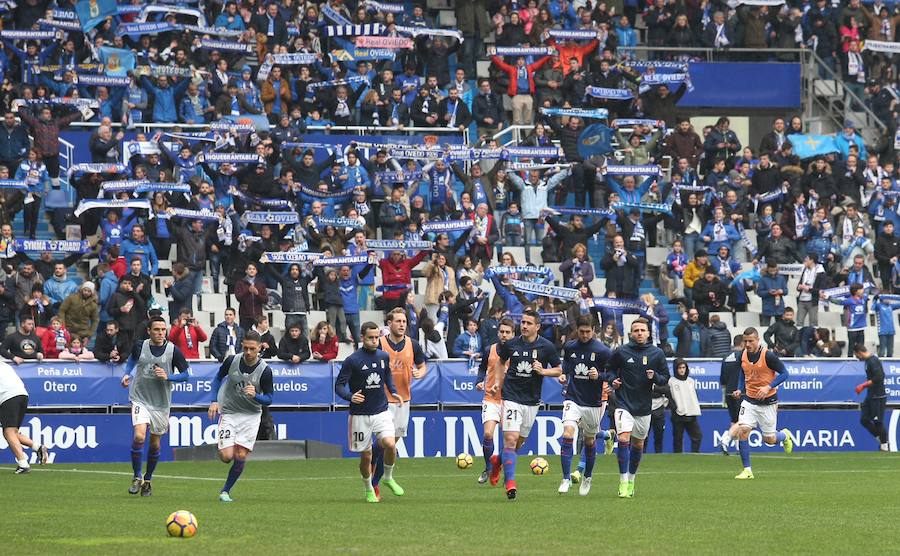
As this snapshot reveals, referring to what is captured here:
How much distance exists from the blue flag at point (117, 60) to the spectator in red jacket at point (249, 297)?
735cm

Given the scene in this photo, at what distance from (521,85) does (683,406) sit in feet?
35.2

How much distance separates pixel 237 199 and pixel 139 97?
442 centimetres

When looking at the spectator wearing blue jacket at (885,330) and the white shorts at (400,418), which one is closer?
the white shorts at (400,418)

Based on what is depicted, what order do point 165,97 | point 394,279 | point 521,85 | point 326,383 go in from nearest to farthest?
point 326,383 → point 394,279 → point 165,97 → point 521,85

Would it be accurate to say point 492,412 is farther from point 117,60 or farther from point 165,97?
point 117,60

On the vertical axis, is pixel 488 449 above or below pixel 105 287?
below

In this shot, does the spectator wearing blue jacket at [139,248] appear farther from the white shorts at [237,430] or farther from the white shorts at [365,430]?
the white shorts at [365,430]

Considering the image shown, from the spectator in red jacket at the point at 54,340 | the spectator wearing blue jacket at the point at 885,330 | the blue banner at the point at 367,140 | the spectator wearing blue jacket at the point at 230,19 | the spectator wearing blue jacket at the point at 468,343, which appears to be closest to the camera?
the spectator in red jacket at the point at 54,340

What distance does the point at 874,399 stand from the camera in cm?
3148

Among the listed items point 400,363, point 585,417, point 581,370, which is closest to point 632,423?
point 585,417

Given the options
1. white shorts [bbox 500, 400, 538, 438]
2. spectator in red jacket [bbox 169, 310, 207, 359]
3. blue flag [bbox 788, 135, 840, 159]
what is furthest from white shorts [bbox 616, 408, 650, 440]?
blue flag [bbox 788, 135, 840, 159]

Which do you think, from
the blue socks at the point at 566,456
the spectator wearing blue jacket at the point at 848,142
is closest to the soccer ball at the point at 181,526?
the blue socks at the point at 566,456

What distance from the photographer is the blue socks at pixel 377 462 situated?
60.4ft

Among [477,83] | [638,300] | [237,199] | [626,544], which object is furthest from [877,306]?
[626,544]
